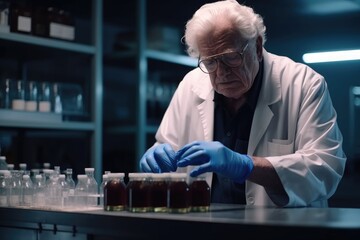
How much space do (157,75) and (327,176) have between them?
237 cm

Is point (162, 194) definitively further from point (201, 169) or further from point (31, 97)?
point (31, 97)

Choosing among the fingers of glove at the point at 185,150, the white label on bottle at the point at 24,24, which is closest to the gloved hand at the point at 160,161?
the fingers of glove at the point at 185,150

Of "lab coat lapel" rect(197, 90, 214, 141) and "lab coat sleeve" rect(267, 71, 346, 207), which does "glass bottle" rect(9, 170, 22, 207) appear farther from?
"lab coat sleeve" rect(267, 71, 346, 207)

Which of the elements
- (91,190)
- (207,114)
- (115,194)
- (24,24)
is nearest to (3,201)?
(91,190)

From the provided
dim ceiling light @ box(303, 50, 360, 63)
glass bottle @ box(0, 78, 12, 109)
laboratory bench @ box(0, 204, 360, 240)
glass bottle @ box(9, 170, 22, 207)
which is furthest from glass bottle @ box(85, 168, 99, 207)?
dim ceiling light @ box(303, 50, 360, 63)

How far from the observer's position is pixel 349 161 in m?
3.40

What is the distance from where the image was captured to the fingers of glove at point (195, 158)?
1641mm

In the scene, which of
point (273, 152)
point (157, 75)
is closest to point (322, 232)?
point (273, 152)

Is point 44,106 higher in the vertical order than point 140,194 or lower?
higher

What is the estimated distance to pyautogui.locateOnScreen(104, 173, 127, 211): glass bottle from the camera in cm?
159

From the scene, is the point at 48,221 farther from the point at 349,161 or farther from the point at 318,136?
the point at 349,161

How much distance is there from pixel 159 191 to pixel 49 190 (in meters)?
0.45

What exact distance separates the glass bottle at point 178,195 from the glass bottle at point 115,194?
178 mm

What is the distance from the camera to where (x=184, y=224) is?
4.26 ft
